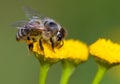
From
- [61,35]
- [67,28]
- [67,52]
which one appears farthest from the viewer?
[67,28]

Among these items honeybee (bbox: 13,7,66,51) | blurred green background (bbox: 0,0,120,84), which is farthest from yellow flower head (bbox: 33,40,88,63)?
blurred green background (bbox: 0,0,120,84)

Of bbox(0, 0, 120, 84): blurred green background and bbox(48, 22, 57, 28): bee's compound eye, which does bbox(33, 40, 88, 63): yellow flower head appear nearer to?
bbox(48, 22, 57, 28): bee's compound eye

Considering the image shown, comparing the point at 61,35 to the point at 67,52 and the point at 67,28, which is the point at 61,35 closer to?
the point at 67,52

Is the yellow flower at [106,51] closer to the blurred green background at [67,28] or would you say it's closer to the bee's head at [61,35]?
the bee's head at [61,35]

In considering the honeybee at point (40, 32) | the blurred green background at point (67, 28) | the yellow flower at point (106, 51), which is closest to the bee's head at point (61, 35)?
the honeybee at point (40, 32)

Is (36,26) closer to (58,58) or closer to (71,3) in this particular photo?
(58,58)

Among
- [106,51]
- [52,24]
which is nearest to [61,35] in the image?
[52,24]

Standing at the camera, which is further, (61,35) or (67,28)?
(67,28)
